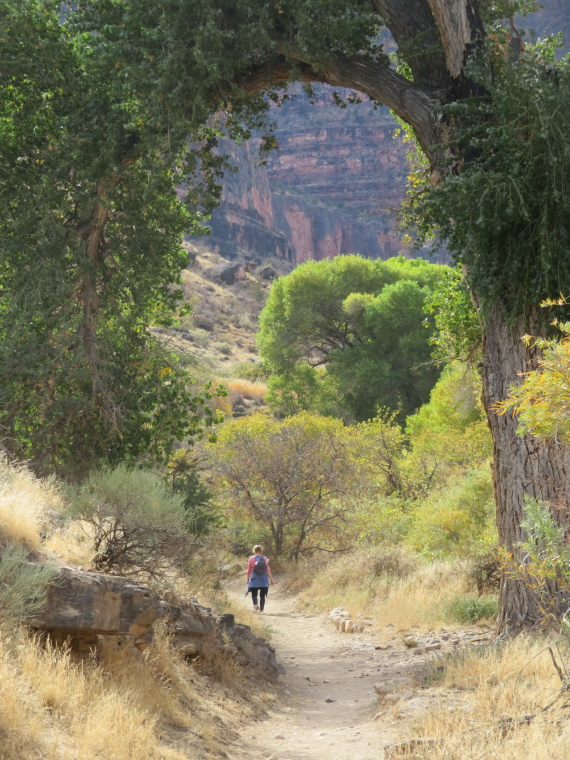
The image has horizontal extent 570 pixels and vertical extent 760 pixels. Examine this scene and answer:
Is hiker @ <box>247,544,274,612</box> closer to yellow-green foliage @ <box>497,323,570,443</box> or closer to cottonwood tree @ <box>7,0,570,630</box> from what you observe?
cottonwood tree @ <box>7,0,570,630</box>

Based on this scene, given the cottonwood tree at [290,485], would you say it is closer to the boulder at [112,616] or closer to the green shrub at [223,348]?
the boulder at [112,616]

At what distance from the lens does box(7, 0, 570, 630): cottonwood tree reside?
7598 mm

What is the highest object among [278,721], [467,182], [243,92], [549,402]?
[243,92]

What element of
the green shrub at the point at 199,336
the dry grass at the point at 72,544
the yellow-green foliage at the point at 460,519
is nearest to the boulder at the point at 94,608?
the dry grass at the point at 72,544

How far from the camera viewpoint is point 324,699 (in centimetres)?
865

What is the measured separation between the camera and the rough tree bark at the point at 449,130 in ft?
25.4

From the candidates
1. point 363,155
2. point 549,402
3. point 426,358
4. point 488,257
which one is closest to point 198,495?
point 488,257

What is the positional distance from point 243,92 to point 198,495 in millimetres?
7401

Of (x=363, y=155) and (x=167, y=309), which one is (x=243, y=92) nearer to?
(x=167, y=309)

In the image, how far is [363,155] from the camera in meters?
132

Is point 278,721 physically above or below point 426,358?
below

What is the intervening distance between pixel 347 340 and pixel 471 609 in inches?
1084

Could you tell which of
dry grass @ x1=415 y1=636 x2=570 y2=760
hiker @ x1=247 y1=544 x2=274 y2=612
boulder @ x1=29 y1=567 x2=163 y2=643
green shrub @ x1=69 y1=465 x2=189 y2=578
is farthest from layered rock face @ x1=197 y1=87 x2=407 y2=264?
boulder @ x1=29 y1=567 x2=163 y2=643

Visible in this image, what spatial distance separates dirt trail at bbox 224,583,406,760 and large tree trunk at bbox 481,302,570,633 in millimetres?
1572
